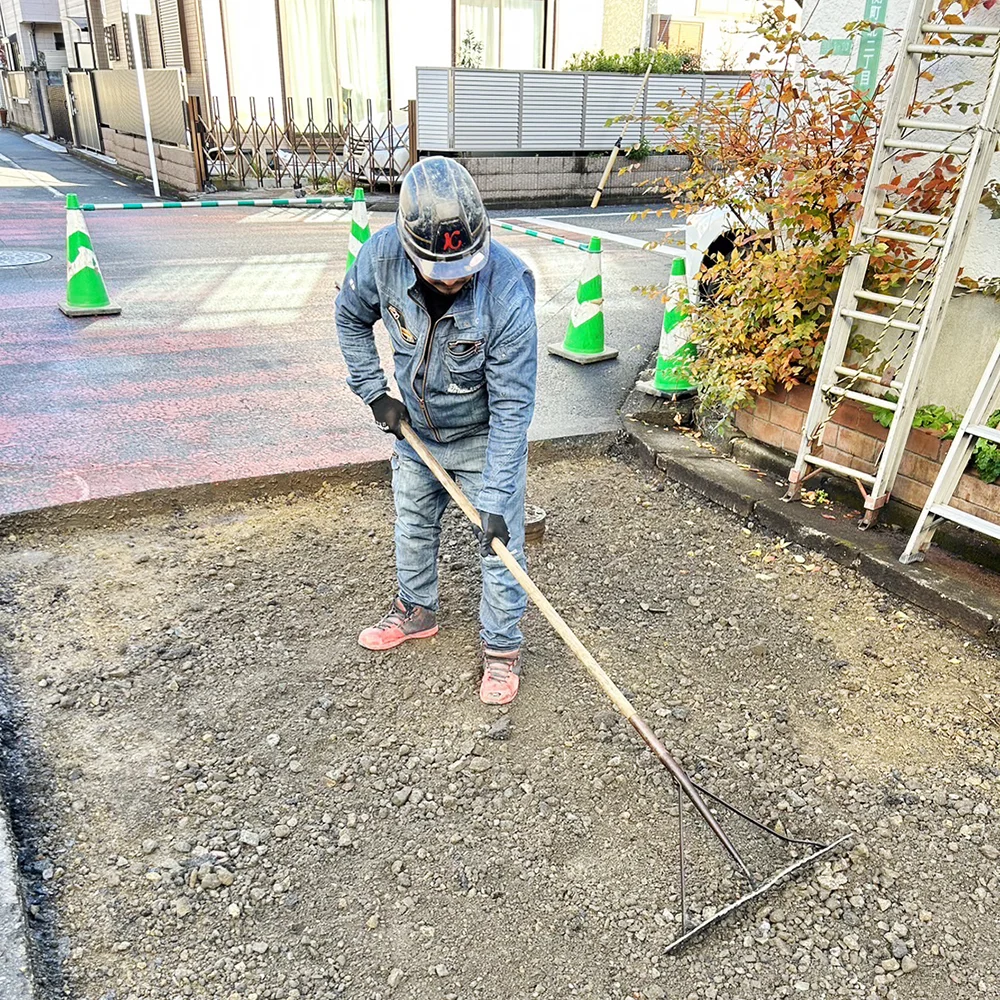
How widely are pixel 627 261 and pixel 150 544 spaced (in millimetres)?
7335

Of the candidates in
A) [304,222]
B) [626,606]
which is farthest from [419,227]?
[304,222]

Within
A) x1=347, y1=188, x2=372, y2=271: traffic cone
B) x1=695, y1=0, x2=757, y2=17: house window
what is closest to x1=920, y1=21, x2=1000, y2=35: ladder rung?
x1=347, y1=188, x2=372, y2=271: traffic cone

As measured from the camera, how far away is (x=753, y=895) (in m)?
2.25

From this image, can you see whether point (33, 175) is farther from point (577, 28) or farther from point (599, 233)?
point (599, 233)

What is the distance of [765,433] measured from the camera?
15.6 feet

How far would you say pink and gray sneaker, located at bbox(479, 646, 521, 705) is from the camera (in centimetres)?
310

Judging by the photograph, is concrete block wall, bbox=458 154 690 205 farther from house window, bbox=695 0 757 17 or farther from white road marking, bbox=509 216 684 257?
house window, bbox=695 0 757 17

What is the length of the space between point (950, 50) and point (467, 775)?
332cm

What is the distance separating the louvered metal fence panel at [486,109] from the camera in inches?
537

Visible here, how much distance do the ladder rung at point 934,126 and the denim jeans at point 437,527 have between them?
220 cm

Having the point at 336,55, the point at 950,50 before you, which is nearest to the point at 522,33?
the point at 336,55

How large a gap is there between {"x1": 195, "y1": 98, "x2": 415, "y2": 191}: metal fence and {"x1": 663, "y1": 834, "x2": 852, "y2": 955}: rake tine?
13767mm

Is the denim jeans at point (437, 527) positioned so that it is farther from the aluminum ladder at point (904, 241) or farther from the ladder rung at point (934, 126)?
the ladder rung at point (934, 126)

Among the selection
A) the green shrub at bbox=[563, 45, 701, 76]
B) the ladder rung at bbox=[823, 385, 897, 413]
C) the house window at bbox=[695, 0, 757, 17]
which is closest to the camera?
the ladder rung at bbox=[823, 385, 897, 413]
